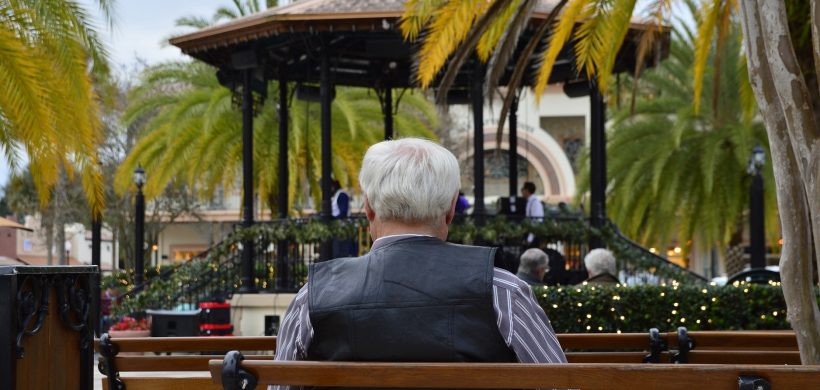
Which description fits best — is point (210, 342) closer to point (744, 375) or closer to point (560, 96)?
point (744, 375)

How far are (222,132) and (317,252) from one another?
30.9ft

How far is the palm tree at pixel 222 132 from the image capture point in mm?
26969

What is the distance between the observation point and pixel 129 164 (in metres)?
27.5

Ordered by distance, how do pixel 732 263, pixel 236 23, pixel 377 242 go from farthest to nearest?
pixel 732 263
pixel 236 23
pixel 377 242

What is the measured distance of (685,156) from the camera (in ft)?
90.3

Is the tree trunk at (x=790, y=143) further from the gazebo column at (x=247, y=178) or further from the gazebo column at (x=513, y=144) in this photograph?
the gazebo column at (x=513, y=144)

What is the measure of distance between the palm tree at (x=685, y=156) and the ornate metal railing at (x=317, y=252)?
6970 millimetres

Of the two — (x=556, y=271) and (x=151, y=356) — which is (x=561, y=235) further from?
(x=151, y=356)

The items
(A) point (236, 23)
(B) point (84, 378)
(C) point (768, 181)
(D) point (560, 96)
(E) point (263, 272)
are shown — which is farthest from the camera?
(D) point (560, 96)

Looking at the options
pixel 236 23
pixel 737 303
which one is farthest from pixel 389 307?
pixel 236 23

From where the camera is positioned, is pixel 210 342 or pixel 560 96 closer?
pixel 210 342

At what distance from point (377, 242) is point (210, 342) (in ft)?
5.95

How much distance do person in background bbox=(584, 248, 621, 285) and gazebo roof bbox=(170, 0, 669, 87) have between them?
4.14 metres

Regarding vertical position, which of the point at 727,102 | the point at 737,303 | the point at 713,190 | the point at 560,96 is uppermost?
the point at 560,96
